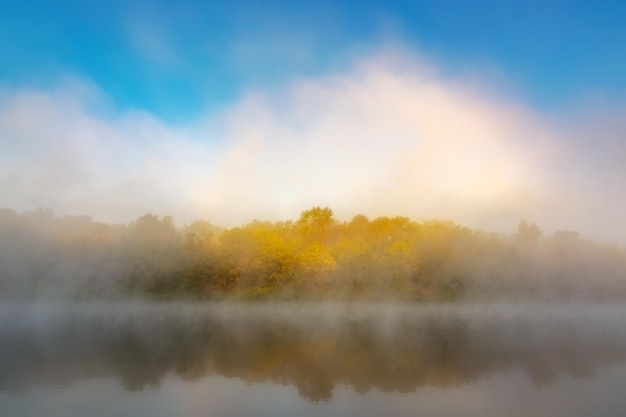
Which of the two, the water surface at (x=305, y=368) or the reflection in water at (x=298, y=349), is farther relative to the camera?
the reflection in water at (x=298, y=349)

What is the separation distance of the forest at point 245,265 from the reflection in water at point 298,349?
456 inches

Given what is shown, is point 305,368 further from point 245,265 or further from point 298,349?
point 245,265

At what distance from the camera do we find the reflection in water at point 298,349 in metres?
28.5

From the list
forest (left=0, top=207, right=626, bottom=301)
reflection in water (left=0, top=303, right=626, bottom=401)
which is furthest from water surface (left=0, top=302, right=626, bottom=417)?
forest (left=0, top=207, right=626, bottom=301)

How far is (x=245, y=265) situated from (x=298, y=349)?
43.3 metres

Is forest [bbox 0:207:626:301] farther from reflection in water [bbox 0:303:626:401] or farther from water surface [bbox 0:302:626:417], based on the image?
water surface [bbox 0:302:626:417]

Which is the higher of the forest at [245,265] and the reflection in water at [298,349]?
the forest at [245,265]

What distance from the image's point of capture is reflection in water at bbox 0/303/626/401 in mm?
28531

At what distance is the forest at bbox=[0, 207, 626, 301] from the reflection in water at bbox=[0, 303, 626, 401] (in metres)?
11.6

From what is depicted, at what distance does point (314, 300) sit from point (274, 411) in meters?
65.9

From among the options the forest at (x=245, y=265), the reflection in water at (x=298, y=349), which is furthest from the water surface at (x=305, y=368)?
the forest at (x=245, y=265)

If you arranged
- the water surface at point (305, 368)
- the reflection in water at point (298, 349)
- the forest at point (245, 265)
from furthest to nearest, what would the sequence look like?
the forest at point (245, 265) < the reflection in water at point (298, 349) < the water surface at point (305, 368)

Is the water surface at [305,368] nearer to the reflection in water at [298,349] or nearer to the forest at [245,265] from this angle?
the reflection in water at [298,349]

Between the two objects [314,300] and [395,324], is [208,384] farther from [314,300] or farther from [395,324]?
[314,300]
